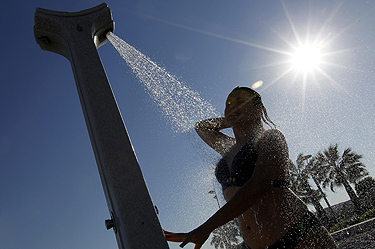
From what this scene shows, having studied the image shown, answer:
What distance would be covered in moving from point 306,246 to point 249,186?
0.52m

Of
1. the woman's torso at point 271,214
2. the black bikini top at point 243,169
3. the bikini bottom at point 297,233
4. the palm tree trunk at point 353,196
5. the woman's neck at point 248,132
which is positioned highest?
the woman's neck at point 248,132

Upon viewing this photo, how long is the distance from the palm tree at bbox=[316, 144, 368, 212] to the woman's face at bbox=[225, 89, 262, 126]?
38.9 metres

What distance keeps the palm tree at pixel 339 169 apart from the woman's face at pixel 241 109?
3892 cm

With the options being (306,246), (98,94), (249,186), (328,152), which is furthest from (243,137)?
(328,152)

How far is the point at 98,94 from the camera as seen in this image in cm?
253

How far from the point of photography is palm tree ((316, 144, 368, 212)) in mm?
35188

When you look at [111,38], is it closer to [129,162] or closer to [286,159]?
[129,162]

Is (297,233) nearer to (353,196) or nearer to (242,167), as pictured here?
(242,167)

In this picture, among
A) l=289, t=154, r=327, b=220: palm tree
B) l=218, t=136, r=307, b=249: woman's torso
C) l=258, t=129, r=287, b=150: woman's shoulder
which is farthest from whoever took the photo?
l=289, t=154, r=327, b=220: palm tree

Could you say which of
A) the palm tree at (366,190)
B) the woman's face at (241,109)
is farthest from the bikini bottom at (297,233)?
the palm tree at (366,190)

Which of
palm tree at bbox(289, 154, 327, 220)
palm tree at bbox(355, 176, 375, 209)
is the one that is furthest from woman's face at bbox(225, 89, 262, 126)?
palm tree at bbox(355, 176, 375, 209)

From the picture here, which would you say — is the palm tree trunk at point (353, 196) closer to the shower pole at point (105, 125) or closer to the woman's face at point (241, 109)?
the woman's face at point (241, 109)

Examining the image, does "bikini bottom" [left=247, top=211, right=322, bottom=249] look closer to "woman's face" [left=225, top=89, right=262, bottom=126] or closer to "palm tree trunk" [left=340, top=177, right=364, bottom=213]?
"woman's face" [left=225, top=89, right=262, bottom=126]

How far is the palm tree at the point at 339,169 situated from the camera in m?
35.2
